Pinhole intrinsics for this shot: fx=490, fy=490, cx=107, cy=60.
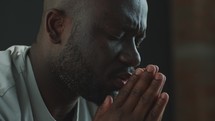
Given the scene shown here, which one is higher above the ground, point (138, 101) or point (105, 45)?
point (105, 45)

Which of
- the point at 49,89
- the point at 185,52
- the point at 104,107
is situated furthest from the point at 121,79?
the point at 185,52

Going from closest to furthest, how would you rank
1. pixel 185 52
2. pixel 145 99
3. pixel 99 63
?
1. pixel 145 99
2. pixel 99 63
3. pixel 185 52

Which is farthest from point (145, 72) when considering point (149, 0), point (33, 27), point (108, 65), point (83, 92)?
point (149, 0)

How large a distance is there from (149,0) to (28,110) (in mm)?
1107

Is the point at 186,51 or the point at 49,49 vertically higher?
the point at 49,49

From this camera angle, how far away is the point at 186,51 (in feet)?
7.58

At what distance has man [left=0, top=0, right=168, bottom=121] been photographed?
1185 millimetres

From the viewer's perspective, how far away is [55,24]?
1341 millimetres

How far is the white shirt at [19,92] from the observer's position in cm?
124

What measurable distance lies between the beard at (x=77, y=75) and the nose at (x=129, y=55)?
87 mm

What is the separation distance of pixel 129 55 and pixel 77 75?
165 mm

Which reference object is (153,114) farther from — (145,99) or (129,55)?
(129,55)

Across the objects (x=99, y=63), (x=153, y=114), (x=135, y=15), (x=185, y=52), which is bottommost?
(x=185, y=52)

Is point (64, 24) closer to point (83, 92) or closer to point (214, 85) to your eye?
point (83, 92)
